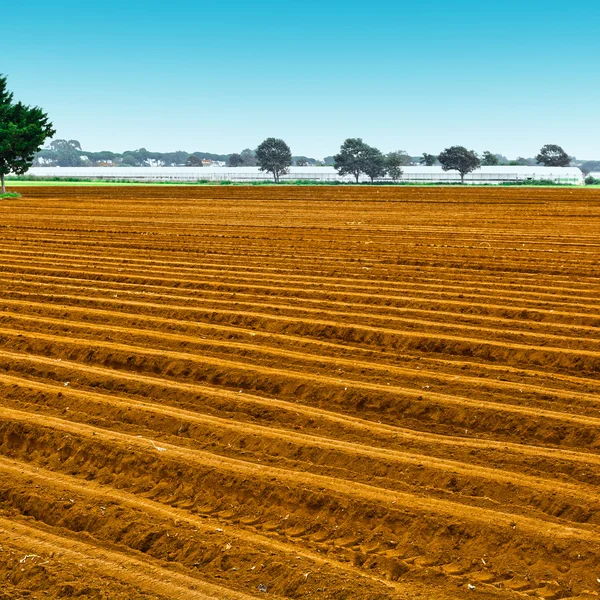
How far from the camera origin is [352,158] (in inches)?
4028

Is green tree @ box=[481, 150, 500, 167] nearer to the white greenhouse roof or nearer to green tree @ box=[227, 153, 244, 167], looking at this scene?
the white greenhouse roof

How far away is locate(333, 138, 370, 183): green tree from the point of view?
101 m

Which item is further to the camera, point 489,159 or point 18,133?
point 489,159

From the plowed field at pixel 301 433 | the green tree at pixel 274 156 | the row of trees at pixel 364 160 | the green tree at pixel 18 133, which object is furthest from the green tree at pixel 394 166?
the plowed field at pixel 301 433

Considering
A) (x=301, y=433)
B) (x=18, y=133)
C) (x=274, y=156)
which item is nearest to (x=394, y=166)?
(x=274, y=156)

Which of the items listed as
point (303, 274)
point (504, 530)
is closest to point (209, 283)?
point (303, 274)

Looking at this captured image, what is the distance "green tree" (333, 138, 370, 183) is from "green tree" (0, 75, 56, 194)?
55741mm

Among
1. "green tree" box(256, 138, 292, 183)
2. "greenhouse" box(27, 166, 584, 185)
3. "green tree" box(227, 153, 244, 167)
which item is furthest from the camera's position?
"green tree" box(227, 153, 244, 167)

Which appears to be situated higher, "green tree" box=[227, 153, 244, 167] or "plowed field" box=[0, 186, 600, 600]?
"green tree" box=[227, 153, 244, 167]

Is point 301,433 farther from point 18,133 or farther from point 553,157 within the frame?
point 553,157

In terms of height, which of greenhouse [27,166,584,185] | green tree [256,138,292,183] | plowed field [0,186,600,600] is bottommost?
plowed field [0,186,600,600]

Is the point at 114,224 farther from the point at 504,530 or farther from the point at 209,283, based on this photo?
the point at 504,530

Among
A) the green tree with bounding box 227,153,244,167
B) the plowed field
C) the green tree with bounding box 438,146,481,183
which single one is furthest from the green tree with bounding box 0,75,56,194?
the green tree with bounding box 227,153,244,167

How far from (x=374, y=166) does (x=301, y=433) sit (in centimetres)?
9450
